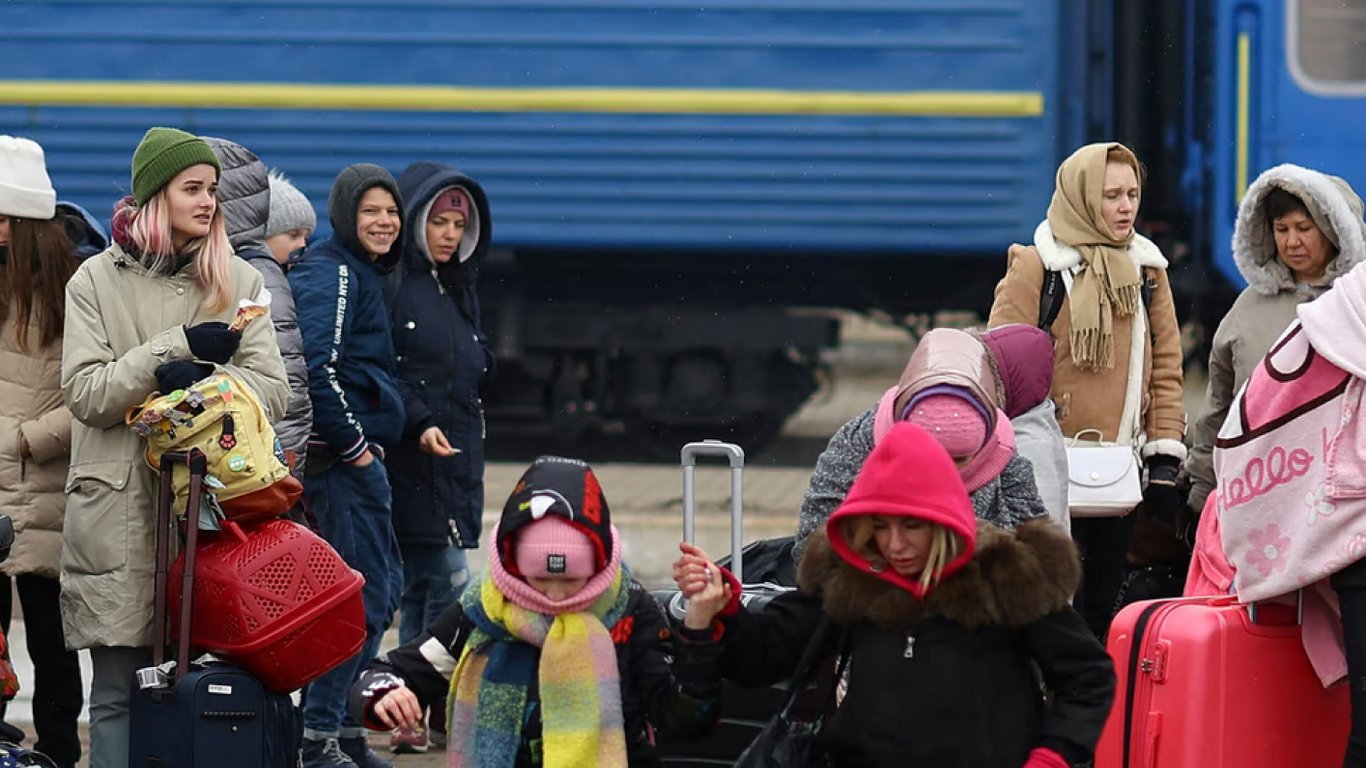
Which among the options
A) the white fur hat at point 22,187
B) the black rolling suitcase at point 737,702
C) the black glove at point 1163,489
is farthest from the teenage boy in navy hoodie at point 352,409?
the black glove at point 1163,489

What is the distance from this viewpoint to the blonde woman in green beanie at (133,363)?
4473mm

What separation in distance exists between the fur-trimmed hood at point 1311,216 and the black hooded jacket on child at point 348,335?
2.19 meters

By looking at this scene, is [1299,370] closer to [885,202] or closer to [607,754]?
[607,754]

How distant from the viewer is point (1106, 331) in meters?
5.41

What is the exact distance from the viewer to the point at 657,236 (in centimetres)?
1098

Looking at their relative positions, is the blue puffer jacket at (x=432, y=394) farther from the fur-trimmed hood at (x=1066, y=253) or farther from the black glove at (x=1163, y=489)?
the black glove at (x=1163, y=489)

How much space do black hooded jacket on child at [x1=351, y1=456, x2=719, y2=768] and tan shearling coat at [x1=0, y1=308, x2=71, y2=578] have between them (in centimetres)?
143

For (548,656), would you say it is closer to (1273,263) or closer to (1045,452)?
(1045,452)

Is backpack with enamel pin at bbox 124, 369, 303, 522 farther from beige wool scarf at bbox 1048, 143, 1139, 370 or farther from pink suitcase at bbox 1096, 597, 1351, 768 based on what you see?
beige wool scarf at bbox 1048, 143, 1139, 370

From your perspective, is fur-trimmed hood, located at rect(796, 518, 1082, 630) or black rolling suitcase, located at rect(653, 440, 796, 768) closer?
fur-trimmed hood, located at rect(796, 518, 1082, 630)

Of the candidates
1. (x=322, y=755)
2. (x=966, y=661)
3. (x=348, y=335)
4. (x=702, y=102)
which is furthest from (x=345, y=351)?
(x=702, y=102)

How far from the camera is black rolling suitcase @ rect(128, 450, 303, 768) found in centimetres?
435

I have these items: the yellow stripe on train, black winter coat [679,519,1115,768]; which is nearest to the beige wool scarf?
black winter coat [679,519,1115,768]

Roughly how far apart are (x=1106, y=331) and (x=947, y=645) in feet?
6.98
